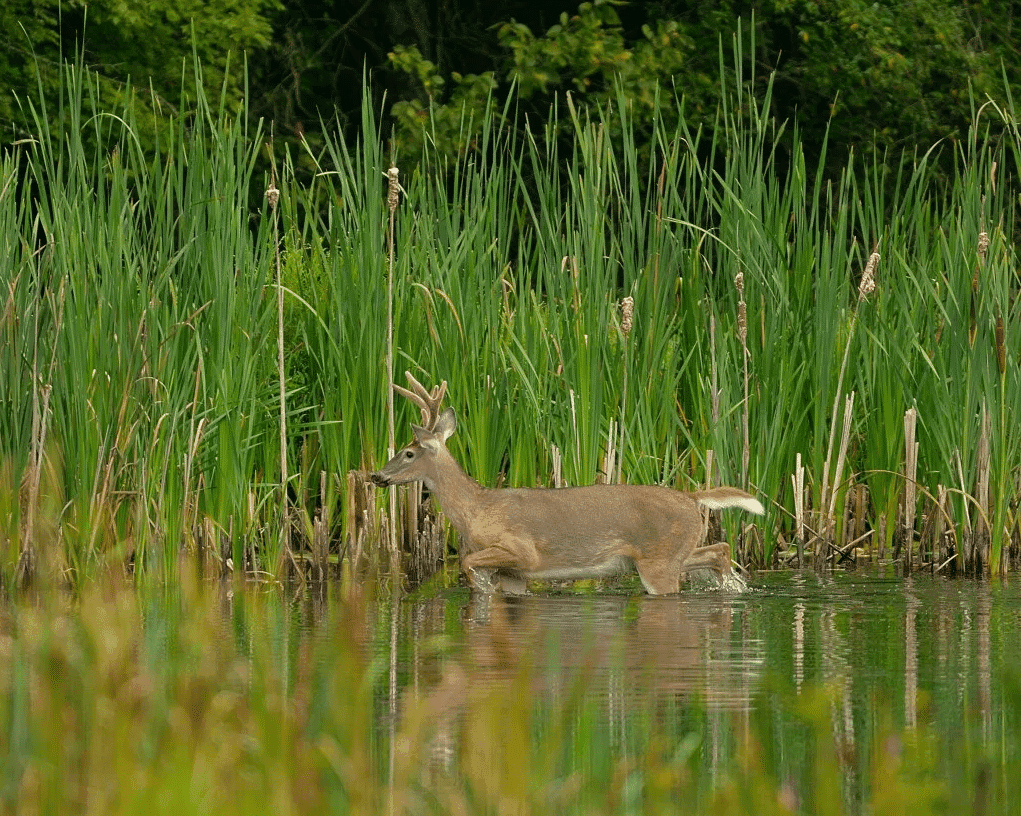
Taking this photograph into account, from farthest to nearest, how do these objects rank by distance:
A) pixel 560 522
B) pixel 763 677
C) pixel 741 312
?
pixel 741 312 < pixel 560 522 < pixel 763 677

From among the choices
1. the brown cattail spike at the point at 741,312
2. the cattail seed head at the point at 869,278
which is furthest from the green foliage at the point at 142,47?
the cattail seed head at the point at 869,278

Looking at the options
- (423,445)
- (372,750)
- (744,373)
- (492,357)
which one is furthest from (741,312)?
(372,750)

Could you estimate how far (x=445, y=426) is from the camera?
8625 millimetres

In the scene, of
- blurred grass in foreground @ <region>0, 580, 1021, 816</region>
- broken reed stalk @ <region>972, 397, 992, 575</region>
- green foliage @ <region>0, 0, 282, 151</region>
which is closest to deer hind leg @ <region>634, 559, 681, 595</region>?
broken reed stalk @ <region>972, 397, 992, 575</region>

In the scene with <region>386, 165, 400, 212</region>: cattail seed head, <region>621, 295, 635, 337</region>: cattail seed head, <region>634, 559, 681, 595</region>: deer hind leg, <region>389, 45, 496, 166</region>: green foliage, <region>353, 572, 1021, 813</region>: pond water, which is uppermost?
<region>389, 45, 496, 166</region>: green foliage

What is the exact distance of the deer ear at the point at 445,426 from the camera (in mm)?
8586

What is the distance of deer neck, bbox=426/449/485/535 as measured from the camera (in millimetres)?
8555

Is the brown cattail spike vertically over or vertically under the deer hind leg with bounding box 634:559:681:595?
over

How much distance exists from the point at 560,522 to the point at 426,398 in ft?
2.65

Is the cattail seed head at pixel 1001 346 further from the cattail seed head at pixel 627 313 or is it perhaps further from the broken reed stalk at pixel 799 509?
the cattail seed head at pixel 627 313

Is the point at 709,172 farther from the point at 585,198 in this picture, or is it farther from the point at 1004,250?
the point at 1004,250

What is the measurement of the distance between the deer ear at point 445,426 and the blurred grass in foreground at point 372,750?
9.89ft

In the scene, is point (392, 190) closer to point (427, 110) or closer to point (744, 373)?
point (744, 373)

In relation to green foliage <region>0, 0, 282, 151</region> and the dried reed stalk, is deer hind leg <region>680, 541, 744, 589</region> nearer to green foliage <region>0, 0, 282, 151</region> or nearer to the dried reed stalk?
the dried reed stalk
